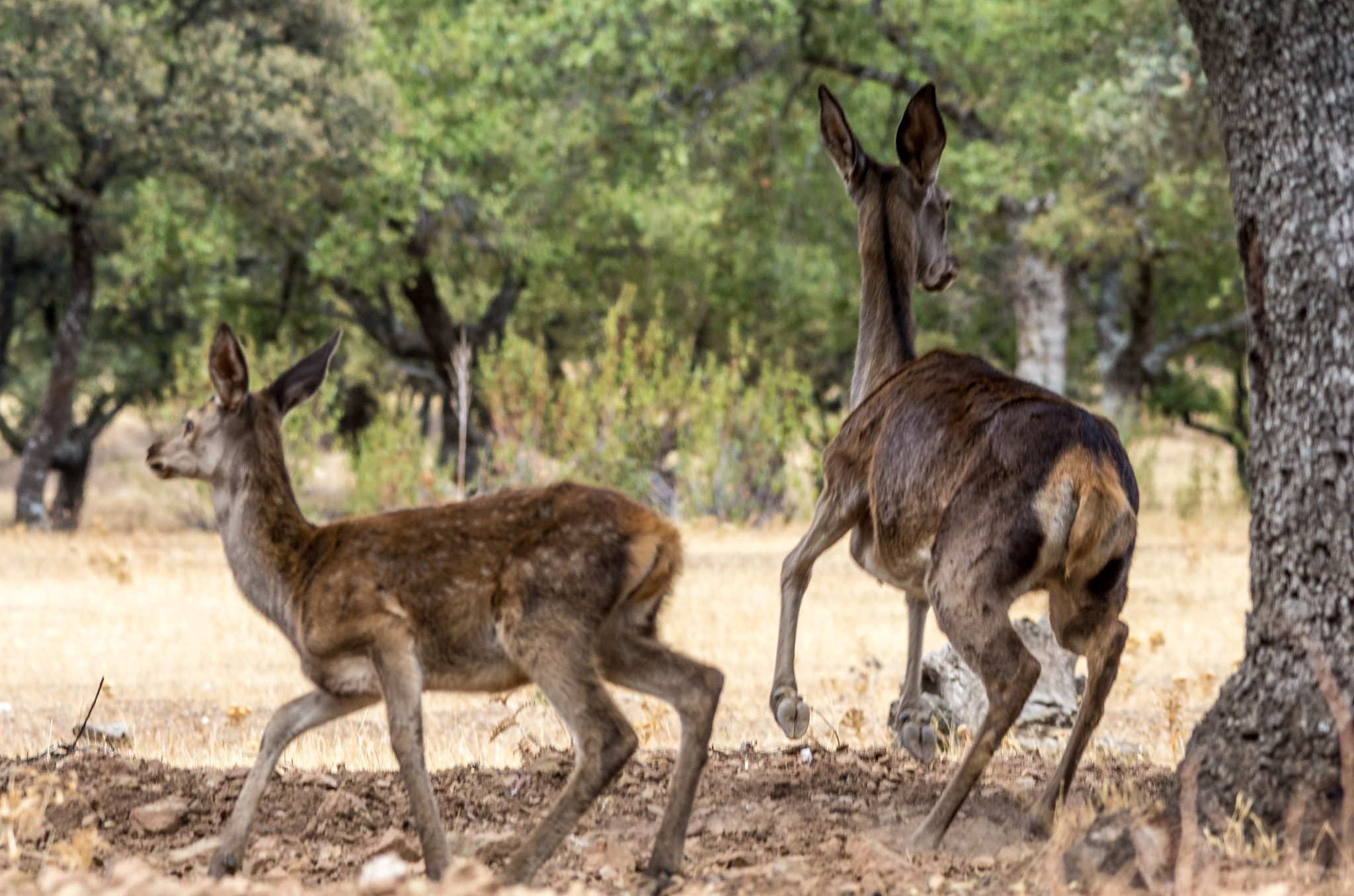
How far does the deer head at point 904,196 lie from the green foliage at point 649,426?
36.2 feet

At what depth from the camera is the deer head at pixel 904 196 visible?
6.12 m

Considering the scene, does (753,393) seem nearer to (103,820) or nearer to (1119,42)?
(1119,42)

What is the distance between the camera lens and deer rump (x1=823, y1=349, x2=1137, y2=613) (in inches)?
183

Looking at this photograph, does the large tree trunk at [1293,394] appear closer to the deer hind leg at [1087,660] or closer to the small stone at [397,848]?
the deer hind leg at [1087,660]

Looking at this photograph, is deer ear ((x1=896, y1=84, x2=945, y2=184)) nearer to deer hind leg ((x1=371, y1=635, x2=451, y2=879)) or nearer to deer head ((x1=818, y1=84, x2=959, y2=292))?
deer head ((x1=818, y1=84, x2=959, y2=292))

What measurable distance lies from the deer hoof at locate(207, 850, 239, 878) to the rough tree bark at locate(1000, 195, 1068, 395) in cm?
1808

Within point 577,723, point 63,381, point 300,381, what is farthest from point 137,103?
point 577,723

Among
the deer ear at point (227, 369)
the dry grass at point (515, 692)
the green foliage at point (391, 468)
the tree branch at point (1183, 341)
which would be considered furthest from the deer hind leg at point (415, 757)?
the tree branch at point (1183, 341)

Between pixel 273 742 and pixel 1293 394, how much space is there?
326 centimetres

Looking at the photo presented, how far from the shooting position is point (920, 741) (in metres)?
5.59

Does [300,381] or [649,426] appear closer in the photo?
[300,381]

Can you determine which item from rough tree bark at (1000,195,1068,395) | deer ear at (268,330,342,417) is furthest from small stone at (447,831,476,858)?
rough tree bark at (1000,195,1068,395)

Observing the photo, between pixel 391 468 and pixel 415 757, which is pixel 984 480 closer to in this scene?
pixel 415 757

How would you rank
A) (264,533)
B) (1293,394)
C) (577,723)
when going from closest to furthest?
(577,723) < (1293,394) < (264,533)
